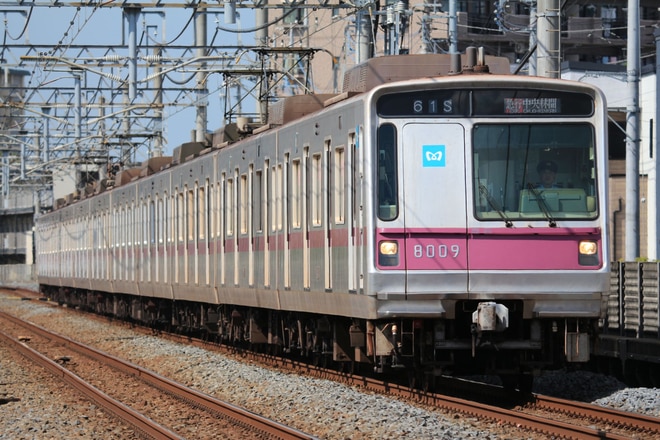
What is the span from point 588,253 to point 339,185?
2585 millimetres

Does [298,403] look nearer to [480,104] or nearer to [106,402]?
[106,402]

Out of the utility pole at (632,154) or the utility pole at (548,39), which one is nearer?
the utility pole at (548,39)

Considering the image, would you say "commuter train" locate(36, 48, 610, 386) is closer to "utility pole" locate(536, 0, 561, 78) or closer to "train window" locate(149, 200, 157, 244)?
"utility pole" locate(536, 0, 561, 78)

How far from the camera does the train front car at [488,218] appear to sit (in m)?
11.4

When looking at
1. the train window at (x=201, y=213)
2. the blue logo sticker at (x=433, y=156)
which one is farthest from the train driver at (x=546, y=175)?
the train window at (x=201, y=213)

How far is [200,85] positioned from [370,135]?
21772 mm

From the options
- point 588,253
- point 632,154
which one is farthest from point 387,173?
point 632,154

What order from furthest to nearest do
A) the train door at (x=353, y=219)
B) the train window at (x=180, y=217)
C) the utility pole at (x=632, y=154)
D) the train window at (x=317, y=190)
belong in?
the train window at (x=180, y=217) → the utility pole at (x=632, y=154) → the train window at (x=317, y=190) → the train door at (x=353, y=219)

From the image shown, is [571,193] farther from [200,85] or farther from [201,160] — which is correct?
[200,85]

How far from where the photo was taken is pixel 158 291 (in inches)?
952

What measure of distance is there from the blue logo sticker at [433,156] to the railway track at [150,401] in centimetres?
266

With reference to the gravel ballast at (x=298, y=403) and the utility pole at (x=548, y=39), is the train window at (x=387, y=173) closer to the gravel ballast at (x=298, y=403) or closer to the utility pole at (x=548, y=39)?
the gravel ballast at (x=298, y=403)

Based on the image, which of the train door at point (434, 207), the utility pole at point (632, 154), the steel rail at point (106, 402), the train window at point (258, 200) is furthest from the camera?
the utility pole at point (632, 154)

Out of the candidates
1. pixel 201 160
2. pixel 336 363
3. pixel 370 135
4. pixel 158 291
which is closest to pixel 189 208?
pixel 201 160
